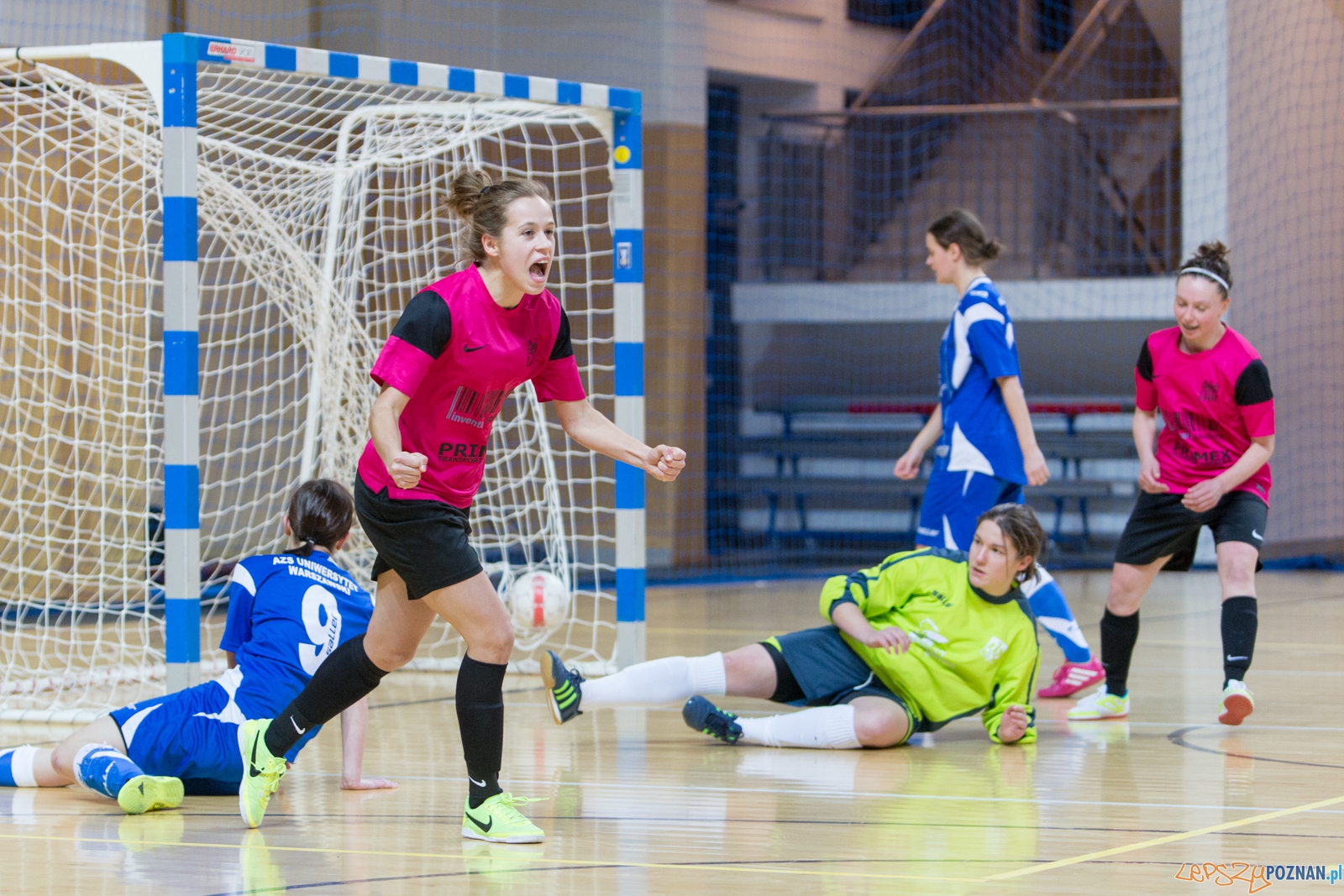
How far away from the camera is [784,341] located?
11.9 m

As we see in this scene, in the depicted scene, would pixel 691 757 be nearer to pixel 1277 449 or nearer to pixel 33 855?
pixel 33 855

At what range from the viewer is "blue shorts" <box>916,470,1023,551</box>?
469 cm

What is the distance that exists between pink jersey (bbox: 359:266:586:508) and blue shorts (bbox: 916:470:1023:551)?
6.46 ft

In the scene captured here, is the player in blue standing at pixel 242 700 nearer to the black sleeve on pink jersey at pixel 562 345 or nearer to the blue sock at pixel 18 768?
the blue sock at pixel 18 768

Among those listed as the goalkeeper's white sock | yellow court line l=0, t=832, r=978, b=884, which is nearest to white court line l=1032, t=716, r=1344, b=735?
the goalkeeper's white sock

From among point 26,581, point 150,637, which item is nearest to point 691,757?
point 150,637

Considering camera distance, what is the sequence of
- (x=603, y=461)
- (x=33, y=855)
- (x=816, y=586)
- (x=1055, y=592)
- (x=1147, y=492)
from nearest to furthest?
(x=33, y=855), (x=1147, y=492), (x=1055, y=592), (x=816, y=586), (x=603, y=461)

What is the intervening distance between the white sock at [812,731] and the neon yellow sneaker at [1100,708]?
0.87 meters

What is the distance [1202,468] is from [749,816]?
197cm

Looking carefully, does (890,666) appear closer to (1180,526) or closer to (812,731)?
(812,731)

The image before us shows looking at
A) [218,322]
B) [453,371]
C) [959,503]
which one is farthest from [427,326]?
[218,322]

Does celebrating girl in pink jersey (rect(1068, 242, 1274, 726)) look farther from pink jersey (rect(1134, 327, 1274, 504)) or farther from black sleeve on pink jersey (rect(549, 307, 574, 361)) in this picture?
black sleeve on pink jersey (rect(549, 307, 574, 361))

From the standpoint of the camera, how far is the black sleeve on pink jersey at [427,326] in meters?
2.89

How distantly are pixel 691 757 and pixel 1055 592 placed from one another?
65.3 inches
